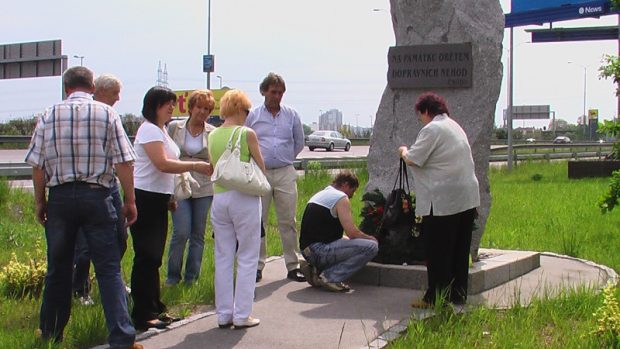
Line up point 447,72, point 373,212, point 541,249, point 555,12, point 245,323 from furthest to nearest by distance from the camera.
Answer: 1. point 555,12
2. point 541,249
3. point 447,72
4. point 373,212
5. point 245,323

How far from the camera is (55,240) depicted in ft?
16.4

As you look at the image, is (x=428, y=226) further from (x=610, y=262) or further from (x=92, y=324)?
(x=610, y=262)

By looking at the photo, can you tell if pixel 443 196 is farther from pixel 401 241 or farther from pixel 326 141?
pixel 326 141

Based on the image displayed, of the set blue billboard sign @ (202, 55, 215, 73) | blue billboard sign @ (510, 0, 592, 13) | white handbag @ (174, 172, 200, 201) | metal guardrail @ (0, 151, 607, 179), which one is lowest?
metal guardrail @ (0, 151, 607, 179)

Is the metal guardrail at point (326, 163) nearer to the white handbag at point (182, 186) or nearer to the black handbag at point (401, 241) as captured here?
Answer: the black handbag at point (401, 241)

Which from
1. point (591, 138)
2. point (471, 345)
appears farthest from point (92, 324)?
point (591, 138)

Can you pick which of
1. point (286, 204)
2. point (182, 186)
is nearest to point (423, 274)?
point (286, 204)

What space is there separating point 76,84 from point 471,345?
3085mm

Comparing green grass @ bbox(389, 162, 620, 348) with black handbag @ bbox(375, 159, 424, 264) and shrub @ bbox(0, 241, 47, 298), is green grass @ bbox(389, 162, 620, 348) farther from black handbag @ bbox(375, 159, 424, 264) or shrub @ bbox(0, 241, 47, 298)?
shrub @ bbox(0, 241, 47, 298)

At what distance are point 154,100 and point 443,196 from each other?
7.58ft

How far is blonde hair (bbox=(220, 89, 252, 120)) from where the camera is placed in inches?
229

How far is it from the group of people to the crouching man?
12 millimetres

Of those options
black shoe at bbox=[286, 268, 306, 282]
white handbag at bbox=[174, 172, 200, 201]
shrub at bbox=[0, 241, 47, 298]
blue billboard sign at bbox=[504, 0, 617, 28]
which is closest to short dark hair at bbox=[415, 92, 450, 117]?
white handbag at bbox=[174, 172, 200, 201]

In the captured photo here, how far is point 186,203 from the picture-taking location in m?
6.94
